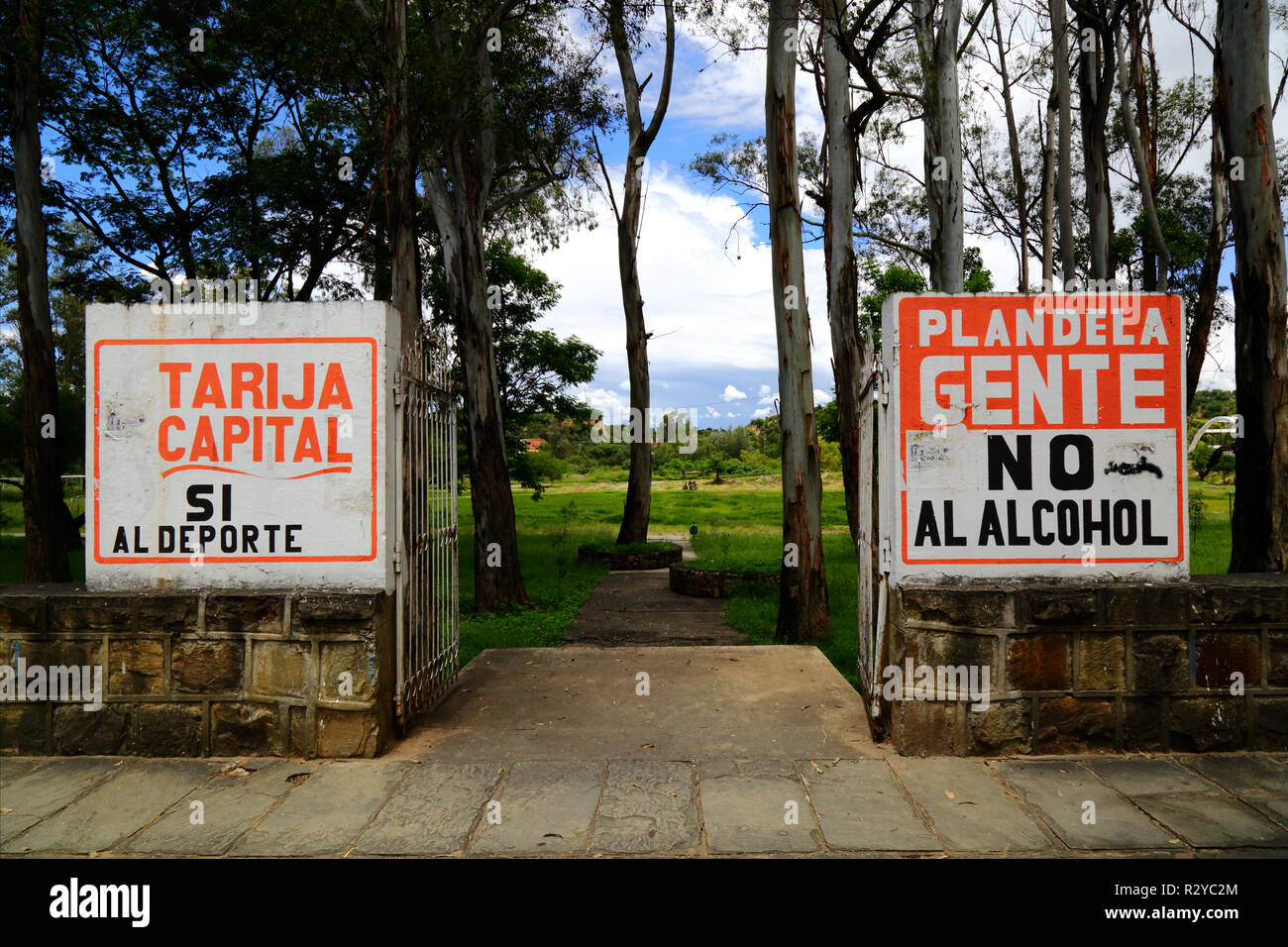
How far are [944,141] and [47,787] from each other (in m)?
13.7

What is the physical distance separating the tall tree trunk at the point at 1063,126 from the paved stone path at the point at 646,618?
8.36m

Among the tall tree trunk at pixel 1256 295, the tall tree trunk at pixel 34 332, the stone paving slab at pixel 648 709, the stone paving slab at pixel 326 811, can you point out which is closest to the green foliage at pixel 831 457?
the tall tree trunk at pixel 34 332

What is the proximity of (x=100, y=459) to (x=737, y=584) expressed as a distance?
9.35m

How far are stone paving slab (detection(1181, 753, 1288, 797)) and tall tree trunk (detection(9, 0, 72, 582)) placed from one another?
43.5ft

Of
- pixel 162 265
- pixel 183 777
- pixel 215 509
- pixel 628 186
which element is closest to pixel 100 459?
pixel 215 509

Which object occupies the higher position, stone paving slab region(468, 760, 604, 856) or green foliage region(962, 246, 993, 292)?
green foliage region(962, 246, 993, 292)

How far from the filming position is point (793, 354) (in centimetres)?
915

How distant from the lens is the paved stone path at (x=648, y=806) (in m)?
3.43

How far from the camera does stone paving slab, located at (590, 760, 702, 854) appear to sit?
3.43 meters

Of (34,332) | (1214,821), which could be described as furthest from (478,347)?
(1214,821)

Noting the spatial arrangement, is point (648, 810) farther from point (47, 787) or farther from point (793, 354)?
point (793, 354)

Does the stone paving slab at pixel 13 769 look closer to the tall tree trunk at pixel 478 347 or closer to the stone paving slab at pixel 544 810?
the stone paving slab at pixel 544 810

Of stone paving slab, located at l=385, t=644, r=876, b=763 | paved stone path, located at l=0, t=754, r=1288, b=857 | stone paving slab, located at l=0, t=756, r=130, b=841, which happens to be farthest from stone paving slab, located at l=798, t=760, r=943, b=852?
stone paving slab, located at l=0, t=756, r=130, b=841

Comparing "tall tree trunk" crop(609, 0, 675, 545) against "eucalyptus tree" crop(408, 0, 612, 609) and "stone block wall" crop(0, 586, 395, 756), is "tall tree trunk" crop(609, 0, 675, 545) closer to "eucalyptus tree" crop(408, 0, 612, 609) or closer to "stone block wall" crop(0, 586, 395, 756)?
"eucalyptus tree" crop(408, 0, 612, 609)
